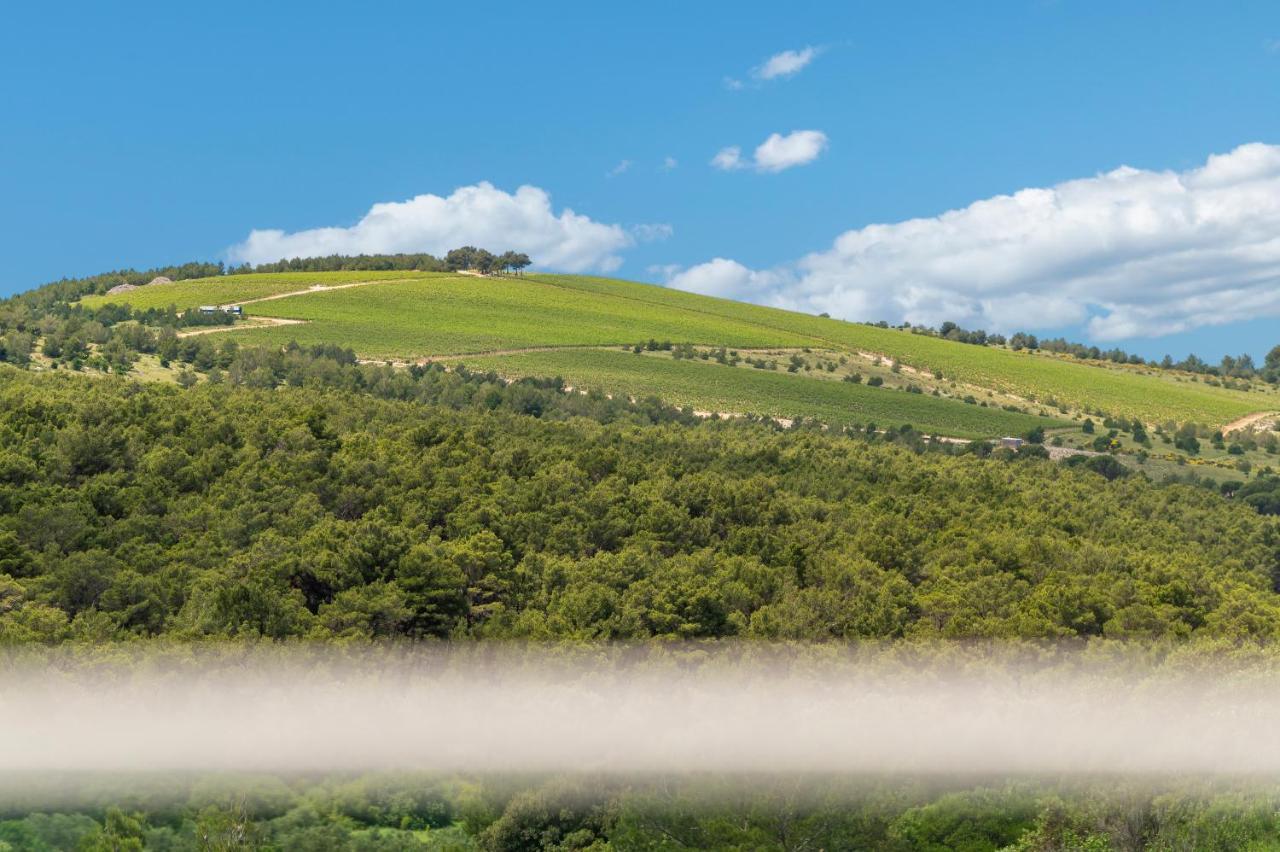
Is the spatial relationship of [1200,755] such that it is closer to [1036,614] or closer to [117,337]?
[1036,614]

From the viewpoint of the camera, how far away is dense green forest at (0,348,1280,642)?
66812 mm

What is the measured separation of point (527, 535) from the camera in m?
84.8

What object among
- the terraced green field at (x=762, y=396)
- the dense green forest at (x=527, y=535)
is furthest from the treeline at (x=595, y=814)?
the terraced green field at (x=762, y=396)

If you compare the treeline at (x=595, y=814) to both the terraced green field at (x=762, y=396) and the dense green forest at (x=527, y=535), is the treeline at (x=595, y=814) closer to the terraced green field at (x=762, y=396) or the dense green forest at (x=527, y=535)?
the dense green forest at (x=527, y=535)

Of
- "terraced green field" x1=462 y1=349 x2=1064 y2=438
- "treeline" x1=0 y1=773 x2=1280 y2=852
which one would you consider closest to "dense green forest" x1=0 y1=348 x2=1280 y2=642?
"treeline" x1=0 y1=773 x2=1280 y2=852

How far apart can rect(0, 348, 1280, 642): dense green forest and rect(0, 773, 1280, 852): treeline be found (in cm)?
1293

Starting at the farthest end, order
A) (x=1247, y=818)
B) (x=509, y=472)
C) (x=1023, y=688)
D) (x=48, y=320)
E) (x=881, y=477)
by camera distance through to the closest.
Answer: (x=48, y=320) < (x=881, y=477) < (x=509, y=472) < (x=1023, y=688) < (x=1247, y=818)

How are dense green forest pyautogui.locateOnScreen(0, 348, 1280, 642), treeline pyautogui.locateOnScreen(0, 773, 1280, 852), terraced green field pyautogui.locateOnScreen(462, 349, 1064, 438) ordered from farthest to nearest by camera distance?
terraced green field pyautogui.locateOnScreen(462, 349, 1064, 438) → dense green forest pyautogui.locateOnScreen(0, 348, 1280, 642) → treeline pyautogui.locateOnScreen(0, 773, 1280, 852)

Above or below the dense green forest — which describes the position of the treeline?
below

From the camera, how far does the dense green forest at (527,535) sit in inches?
2630

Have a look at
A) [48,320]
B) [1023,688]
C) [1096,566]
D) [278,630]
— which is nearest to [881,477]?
[1096,566]

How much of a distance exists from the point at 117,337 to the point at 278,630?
118 m

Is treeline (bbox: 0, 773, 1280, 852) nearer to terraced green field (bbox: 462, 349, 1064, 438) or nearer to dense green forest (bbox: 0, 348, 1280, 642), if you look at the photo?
dense green forest (bbox: 0, 348, 1280, 642)

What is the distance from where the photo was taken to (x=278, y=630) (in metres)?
62.0
